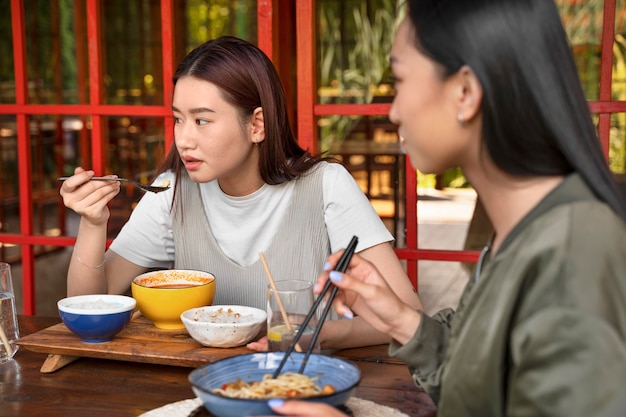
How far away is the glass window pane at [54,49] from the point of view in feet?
18.0

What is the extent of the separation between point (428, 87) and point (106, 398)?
0.76m

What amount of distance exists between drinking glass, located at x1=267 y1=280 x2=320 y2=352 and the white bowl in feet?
0.31

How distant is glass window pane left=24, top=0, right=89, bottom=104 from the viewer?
18.0ft

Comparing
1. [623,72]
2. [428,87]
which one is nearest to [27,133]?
[428,87]

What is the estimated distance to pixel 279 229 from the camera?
1.94 metres

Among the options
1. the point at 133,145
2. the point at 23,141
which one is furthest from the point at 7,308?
the point at 133,145

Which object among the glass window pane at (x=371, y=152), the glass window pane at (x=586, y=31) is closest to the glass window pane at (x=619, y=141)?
the glass window pane at (x=586, y=31)

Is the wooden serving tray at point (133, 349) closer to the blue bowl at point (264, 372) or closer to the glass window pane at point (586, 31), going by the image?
the blue bowl at point (264, 372)

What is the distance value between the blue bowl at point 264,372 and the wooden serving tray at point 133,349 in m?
0.19

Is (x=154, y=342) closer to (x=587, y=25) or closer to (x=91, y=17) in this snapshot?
(x=91, y=17)

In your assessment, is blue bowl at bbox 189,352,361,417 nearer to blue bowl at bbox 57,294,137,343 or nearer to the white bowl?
the white bowl

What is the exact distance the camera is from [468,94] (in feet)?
3.33

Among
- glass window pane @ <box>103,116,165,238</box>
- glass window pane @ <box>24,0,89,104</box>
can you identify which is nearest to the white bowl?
glass window pane @ <box>24,0,89,104</box>

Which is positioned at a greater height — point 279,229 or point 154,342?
point 279,229
